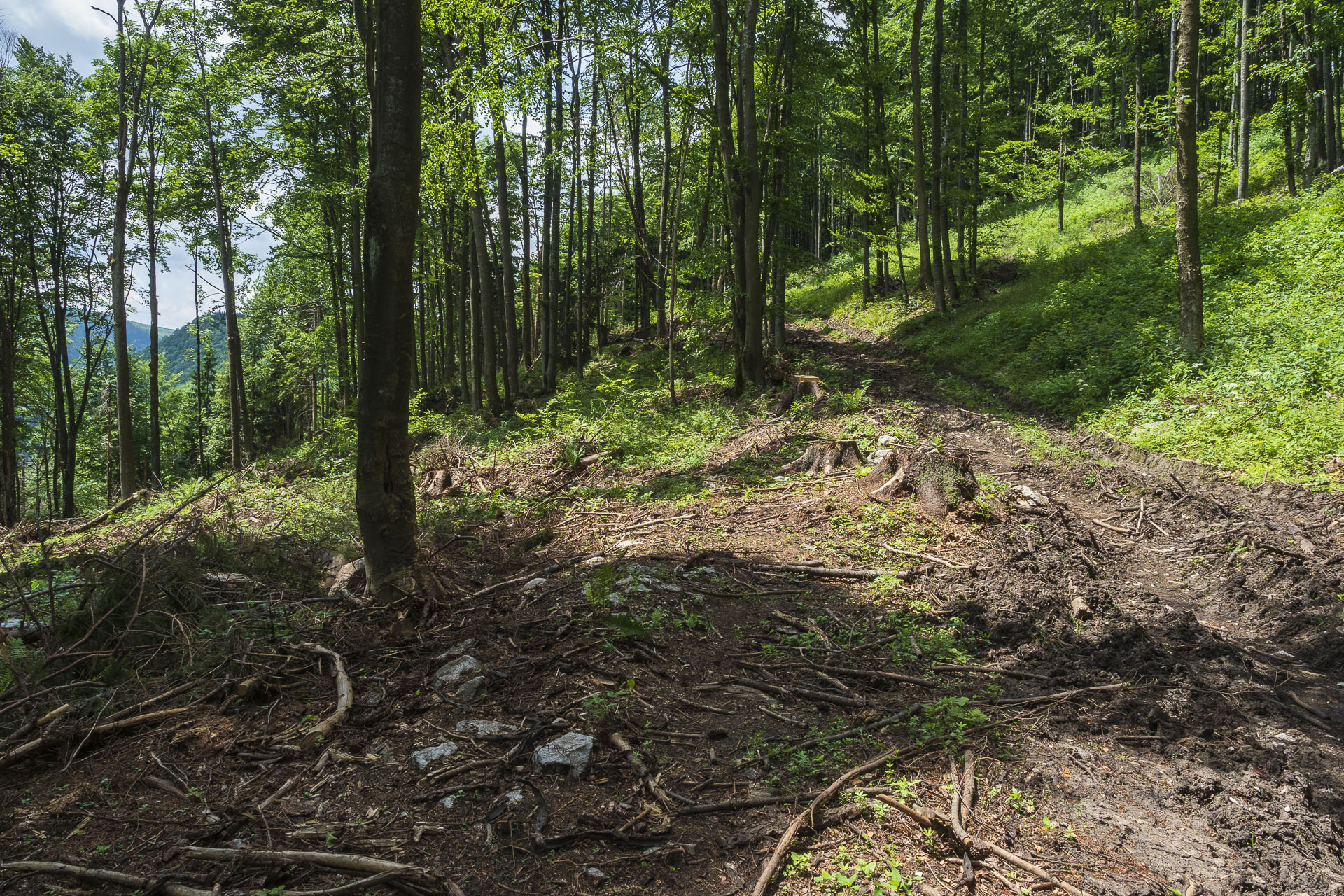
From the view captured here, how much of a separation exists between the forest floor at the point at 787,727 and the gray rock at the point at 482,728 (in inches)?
0.7

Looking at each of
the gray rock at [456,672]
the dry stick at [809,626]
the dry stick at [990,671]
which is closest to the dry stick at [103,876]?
the gray rock at [456,672]

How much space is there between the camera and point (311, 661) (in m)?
4.43

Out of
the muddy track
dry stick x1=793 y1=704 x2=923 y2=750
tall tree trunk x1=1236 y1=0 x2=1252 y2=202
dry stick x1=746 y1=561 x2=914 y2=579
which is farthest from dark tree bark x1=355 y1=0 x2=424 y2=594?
tall tree trunk x1=1236 y1=0 x2=1252 y2=202

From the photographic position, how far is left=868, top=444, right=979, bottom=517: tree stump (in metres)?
7.00

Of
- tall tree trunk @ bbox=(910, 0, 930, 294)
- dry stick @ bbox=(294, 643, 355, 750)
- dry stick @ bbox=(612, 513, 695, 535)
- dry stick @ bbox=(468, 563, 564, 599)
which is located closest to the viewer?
dry stick @ bbox=(294, 643, 355, 750)

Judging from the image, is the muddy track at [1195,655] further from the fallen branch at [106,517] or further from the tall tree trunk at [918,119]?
the tall tree trunk at [918,119]

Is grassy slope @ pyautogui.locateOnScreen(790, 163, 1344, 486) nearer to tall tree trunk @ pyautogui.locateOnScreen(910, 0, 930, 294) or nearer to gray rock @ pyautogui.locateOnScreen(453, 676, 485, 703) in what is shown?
tall tree trunk @ pyautogui.locateOnScreen(910, 0, 930, 294)

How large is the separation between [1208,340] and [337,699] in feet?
44.7

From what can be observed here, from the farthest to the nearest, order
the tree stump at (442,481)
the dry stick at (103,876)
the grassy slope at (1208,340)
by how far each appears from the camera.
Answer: the tree stump at (442,481), the grassy slope at (1208,340), the dry stick at (103,876)

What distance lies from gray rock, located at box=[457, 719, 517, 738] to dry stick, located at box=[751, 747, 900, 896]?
1641 millimetres

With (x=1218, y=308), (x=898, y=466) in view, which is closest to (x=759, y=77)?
(x=1218, y=308)

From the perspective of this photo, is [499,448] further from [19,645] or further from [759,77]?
[759,77]

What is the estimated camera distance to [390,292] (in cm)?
487

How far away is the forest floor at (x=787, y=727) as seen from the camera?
2768mm
